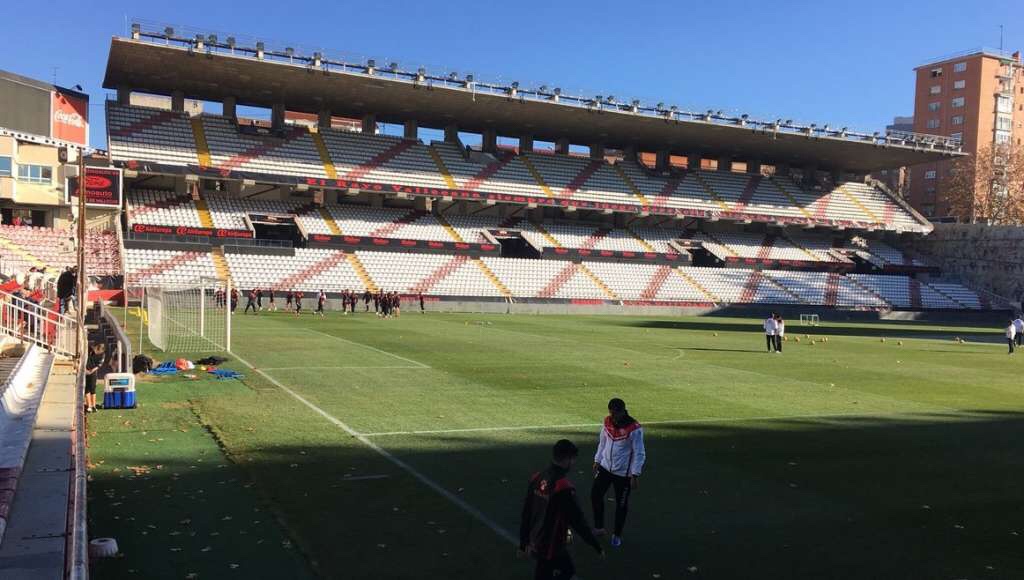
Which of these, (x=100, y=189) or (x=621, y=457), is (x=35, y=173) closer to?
(x=100, y=189)

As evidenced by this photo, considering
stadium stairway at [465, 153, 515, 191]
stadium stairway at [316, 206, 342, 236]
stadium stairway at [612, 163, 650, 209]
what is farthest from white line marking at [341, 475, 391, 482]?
stadium stairway at [612, 163, 650, 209]

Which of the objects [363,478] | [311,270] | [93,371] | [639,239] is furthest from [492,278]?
[363,478]

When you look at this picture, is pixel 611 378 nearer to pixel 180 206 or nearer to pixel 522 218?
pixel 180 206

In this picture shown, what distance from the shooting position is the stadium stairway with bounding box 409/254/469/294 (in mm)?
51000

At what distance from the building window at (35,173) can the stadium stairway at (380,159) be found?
1807 centimetres

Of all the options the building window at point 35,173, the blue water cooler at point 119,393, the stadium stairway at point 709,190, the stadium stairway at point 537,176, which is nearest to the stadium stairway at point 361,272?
the stadium stairway at point 537,176

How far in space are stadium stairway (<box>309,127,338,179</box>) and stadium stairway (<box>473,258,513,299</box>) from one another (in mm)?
11652

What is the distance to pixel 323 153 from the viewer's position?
2245 inches

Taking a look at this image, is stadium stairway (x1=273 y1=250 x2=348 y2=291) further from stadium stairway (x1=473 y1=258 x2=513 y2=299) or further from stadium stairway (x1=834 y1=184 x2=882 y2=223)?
stadium stairway (x1=834 y1=184 x2=882 y2=223)

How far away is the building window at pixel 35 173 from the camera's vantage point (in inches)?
1801

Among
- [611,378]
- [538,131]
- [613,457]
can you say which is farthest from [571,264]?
[613,457]

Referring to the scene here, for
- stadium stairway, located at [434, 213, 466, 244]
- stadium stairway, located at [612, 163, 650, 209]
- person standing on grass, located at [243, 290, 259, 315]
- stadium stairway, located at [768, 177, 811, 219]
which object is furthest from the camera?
stadium stairway, located at [768, 177, 811, 219]

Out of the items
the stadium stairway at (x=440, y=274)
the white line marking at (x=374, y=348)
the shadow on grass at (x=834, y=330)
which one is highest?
the stadium stairway at (x=440, y=274)

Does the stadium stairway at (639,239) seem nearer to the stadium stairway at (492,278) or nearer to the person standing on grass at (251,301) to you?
the stadium stairway at (492,278)
